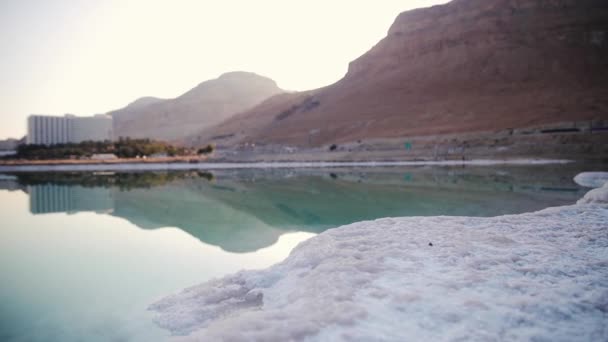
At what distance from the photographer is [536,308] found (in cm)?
378

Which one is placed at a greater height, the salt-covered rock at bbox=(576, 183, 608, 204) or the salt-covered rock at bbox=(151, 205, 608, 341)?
the salt-covered rock at bbox=(576, 183, 608, 204)

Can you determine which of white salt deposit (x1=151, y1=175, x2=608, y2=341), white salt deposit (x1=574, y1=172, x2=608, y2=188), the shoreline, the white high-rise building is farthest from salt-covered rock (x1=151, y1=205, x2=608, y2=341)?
the white high-rise building

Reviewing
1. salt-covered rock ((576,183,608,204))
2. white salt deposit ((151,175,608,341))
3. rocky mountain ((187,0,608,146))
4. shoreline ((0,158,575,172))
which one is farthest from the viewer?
rocky mountain ((187,0,608,146))

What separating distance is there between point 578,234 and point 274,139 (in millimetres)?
74400

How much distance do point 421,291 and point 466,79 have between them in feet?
236

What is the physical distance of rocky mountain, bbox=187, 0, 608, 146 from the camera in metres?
57.6

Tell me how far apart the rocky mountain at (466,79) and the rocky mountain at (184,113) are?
210 feet

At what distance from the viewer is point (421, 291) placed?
13.7 feet

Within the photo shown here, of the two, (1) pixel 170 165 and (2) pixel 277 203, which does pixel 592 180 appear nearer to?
(2) pixel 277 203

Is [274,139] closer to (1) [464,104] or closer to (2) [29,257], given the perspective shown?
(1) [464,104]

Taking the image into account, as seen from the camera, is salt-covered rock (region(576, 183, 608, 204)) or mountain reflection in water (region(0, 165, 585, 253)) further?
mountain reflection in water (region(0, 165, 585, 253))

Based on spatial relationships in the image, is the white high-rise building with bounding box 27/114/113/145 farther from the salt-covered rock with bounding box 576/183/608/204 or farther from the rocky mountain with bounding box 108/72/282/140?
the salt-covered rock with bounding box 576/183/608/204

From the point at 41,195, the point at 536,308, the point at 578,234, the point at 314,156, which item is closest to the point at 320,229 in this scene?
the point at 578,234

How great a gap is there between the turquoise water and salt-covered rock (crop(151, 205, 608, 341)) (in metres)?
1.09
